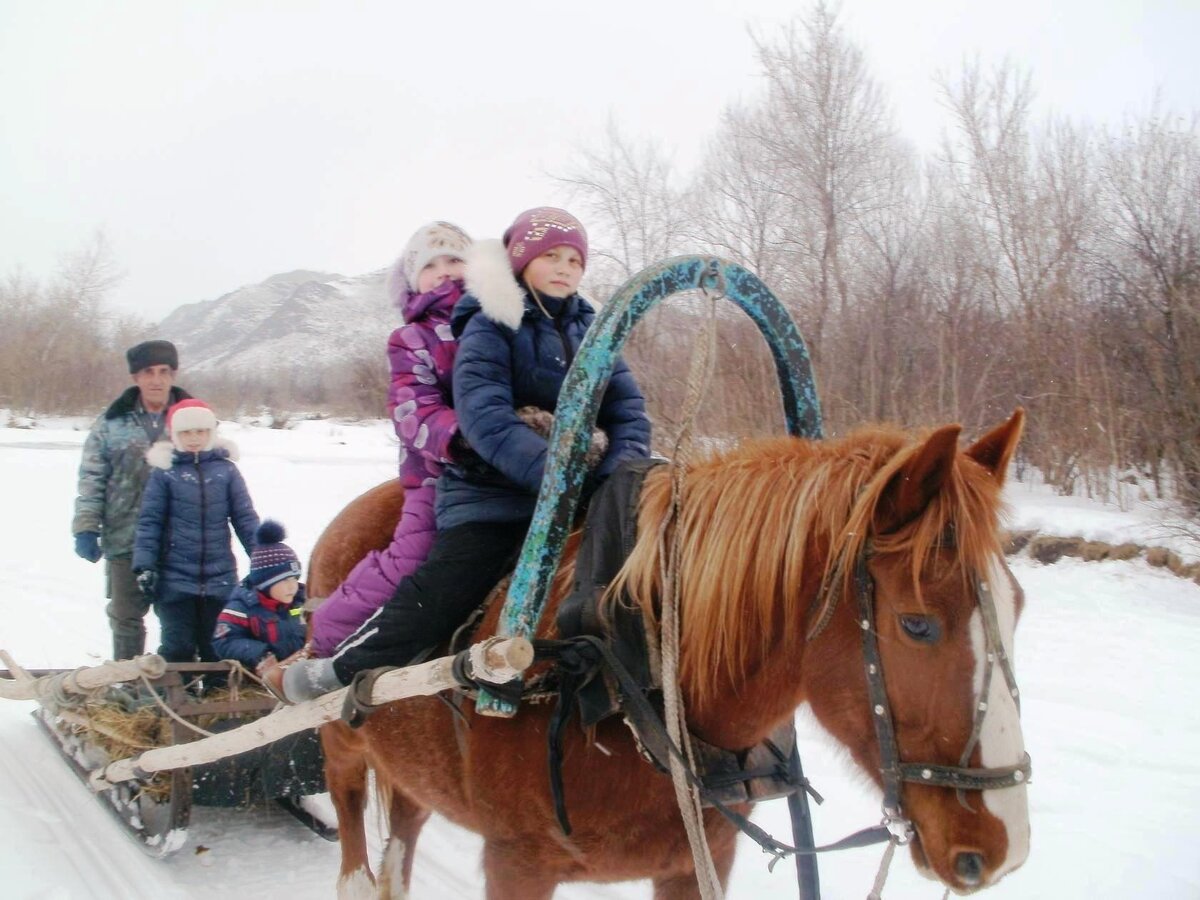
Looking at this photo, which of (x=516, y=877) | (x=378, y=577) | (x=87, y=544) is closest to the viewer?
(x=516, y=877)

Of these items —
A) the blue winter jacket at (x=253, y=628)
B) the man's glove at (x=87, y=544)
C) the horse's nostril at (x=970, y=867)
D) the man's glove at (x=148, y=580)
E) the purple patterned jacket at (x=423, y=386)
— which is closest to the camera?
the horse's nostril at (x=970, y=867)

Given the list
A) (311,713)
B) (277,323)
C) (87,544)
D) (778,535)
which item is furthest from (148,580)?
(277,323)

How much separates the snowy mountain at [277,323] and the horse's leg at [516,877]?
9221 cm

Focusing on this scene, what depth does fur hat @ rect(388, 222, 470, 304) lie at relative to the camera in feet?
10.9

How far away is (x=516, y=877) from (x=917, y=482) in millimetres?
1533

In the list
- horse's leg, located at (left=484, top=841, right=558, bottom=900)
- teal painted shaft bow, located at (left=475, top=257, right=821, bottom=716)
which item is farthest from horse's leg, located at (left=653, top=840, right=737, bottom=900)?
teal painted shaft bow, located at (left=475, top=257, right=821, bottom=716)

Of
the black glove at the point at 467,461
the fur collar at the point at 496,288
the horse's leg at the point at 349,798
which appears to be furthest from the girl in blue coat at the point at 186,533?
the fur collar at the point at 496,288

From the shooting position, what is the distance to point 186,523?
15.9 ft

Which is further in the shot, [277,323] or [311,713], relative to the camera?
[277,323]

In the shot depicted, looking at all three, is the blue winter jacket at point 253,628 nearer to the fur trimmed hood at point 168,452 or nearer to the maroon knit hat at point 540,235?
the fur trimmed hood at point 168,452

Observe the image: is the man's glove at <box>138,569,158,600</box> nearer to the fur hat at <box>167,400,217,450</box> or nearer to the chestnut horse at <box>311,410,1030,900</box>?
the fur hat at <box>167,400,217,450</box>

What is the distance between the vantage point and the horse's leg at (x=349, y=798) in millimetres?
3472

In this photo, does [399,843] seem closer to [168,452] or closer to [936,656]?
[168,452]

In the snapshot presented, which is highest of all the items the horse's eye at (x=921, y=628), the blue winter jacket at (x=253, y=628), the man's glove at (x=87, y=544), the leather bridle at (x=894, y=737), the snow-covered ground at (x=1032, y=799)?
the horse's eye at (x=921, y=628)
